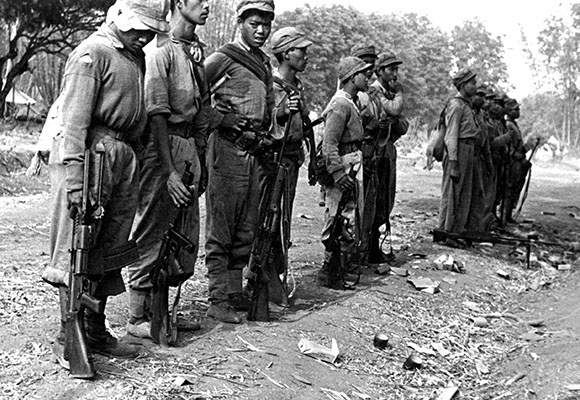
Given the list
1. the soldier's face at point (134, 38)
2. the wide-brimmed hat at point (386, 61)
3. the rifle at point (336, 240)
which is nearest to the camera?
the soldier's face at point (134, 38)

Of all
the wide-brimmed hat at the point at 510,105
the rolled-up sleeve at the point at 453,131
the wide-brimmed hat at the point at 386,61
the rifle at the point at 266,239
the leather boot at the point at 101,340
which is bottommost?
the leather boot at the point at 101,340

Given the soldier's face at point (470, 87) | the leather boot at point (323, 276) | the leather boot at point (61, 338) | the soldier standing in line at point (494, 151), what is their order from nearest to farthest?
the leather boot at point (61, 338)
the leather boot at point (323, 276)
the soldier's face at point (470, 87)
the soldier standing in line at point (494, 151)

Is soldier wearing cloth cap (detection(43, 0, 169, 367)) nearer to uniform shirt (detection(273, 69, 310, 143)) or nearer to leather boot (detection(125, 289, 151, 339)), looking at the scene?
leather boot (detection(125, 289, 151, 339))

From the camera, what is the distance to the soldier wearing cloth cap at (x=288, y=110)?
7.04m

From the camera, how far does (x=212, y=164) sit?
6.70m

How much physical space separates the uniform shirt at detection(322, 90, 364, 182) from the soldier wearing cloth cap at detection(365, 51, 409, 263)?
3.66ft

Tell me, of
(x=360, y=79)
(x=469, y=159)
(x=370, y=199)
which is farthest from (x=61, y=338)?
(x=469, y=159)

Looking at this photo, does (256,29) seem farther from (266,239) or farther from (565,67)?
(565,67)

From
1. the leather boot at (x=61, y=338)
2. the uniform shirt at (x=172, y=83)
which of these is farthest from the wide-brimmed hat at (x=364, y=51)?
the leather boot at (x=61, y=338)

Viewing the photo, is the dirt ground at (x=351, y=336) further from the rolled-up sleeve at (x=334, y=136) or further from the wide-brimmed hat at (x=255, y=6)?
the wide-brimmed hat at (x=255, y=6)

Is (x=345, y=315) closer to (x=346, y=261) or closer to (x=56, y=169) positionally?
(x=346, y=261)

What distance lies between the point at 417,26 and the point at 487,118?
142 feet

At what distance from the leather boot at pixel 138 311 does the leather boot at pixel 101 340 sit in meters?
0.47

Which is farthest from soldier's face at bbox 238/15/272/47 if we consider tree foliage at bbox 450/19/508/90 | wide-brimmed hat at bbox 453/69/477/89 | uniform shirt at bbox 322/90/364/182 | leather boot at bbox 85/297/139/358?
tree foliage at bbox 450/19/508/90
